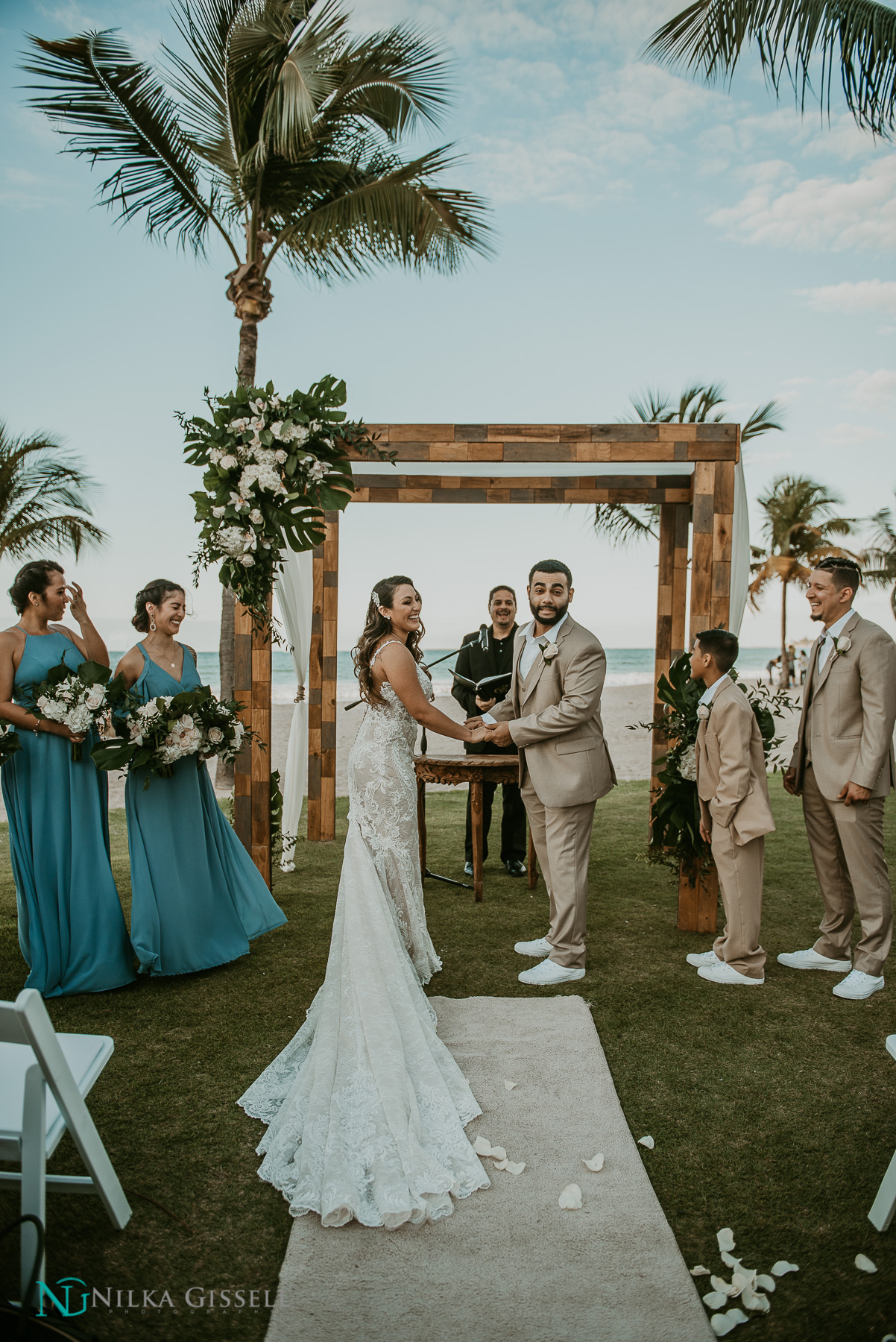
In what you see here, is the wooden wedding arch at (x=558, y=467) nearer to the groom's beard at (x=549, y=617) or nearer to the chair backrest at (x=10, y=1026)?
the groom's beard at (x=549, y=617)

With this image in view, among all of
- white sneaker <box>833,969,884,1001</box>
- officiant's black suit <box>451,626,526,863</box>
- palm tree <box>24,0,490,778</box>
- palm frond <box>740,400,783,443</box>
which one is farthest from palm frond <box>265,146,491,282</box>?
white sneaker <box>833,969,884,1001</box>

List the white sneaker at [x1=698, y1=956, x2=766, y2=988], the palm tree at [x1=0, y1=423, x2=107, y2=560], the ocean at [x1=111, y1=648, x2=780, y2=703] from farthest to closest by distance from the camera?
the ocean at [x1=111, y1=648, x2=780, y2=703]
the palm tree at [x1=0, y1=423, x2=107, y2=560]
the white sneaker at [x1=698, y1=956, x2=766, y2=988]

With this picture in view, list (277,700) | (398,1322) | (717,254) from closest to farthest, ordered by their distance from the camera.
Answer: (398,1322), (717,254), (277,700)

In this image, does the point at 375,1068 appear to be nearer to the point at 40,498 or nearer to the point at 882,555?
the point at 40,498

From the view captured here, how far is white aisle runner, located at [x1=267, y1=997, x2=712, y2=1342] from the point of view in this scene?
2236mm

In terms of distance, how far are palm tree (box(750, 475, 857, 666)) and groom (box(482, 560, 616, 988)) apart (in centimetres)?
3449

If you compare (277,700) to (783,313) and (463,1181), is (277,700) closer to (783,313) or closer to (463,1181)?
(783,313)

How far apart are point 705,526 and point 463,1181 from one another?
432cm

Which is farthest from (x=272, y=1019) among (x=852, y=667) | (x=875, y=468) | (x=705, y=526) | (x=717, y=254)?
(x=875, y=468)

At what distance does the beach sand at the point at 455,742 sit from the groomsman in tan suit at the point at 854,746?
200 cm

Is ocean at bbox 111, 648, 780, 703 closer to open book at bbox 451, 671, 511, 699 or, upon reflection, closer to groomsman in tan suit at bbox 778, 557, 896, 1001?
open book at bbox 451, 671, 511, 699

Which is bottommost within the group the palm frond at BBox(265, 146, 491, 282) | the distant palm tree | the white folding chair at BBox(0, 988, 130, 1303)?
the white folding chair at BBox(0, 988, 130, 1303)

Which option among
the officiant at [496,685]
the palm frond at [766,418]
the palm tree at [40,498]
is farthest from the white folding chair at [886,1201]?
the palm tree at [40,498]

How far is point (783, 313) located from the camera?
17625 mm
